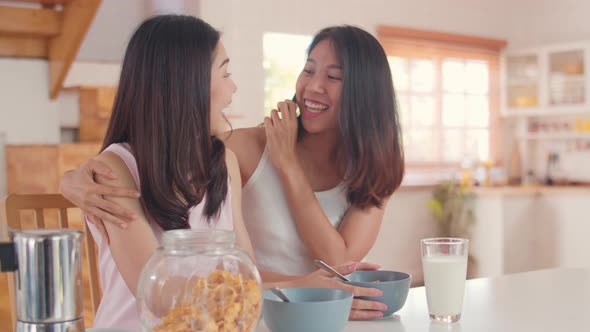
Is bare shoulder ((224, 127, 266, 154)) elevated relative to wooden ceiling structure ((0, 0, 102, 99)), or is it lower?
lower

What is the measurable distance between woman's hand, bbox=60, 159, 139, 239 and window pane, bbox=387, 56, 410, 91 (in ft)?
14.9

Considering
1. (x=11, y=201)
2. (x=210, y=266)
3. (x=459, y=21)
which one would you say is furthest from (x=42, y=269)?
(x=459, y=21)

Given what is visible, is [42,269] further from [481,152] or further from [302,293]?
[481,152]

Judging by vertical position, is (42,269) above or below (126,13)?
below

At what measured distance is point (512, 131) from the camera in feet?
20.5

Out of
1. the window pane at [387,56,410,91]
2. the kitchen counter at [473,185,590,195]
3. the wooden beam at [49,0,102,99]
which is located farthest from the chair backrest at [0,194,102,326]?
the window pane at [387,56,410,91]

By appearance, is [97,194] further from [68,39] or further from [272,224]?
[68,39]

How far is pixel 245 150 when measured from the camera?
74.2 inches

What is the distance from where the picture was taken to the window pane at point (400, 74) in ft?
18.4

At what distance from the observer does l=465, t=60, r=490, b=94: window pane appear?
6066 millimetres

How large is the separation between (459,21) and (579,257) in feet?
6.99

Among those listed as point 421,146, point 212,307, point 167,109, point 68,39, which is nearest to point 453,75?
point 421,146

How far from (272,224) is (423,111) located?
417 centimetres

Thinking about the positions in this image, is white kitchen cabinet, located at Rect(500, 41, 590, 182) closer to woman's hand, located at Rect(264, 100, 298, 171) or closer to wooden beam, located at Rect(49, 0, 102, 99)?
wooden beam, located at Rect(49, 0, 102, 99)
